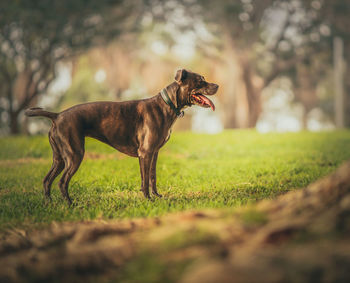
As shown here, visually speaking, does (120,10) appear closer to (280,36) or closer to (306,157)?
(280,36)

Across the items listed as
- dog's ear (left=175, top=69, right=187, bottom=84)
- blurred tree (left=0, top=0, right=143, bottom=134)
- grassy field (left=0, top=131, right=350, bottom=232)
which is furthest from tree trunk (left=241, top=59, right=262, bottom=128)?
dog's ear (left=175, top=69, right=187, bottom=84)

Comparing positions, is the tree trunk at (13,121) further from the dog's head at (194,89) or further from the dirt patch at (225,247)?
the dirt patch at (225,247)

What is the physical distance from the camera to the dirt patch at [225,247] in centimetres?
220

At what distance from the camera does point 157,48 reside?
101 feet

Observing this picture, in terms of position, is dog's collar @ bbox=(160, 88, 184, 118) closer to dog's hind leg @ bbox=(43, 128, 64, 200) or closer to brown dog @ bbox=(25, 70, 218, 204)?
brown dog @ bbox=(25, 70, 218, 204)

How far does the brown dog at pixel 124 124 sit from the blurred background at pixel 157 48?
48.6 ft

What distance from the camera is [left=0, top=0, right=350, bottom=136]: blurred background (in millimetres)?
19969

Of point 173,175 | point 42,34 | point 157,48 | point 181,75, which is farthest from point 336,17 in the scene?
point 181,75

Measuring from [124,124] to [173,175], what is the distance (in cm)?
321

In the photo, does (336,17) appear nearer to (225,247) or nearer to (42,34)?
(42,34)

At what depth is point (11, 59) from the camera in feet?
65.5

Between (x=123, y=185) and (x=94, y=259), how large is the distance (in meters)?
4.49

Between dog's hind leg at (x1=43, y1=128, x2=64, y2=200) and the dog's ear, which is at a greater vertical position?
the dog's ear

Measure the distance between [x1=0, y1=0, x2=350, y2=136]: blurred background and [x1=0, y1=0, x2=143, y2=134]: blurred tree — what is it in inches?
1.9
